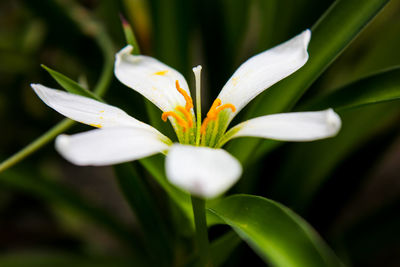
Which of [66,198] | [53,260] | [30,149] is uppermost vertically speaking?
[30,149]

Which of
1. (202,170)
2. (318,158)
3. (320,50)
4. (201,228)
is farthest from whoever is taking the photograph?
(318,158)

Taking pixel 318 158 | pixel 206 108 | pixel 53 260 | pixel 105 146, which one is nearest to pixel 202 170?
pixel 105 146

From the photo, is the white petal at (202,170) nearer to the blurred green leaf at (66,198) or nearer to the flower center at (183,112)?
the flower center at (183,112)

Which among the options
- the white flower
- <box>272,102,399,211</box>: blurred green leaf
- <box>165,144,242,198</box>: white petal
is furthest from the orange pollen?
<box>272,102,399,211</box>: blurred green leaf

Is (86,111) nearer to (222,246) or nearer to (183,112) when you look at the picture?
(183,112)

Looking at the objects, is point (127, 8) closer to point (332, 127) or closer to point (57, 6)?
point (57, 6)

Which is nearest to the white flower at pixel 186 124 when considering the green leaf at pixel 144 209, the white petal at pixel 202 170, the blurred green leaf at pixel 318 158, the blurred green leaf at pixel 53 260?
the white petal at pixel 202 170

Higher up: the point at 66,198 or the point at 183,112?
the point at 183,112
